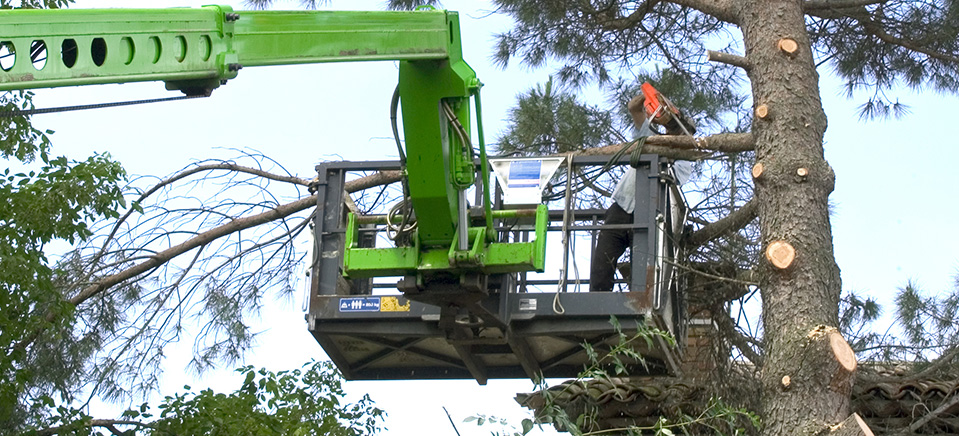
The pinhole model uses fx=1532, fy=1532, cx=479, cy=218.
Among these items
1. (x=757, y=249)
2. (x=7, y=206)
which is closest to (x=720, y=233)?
(x=757, y=249)

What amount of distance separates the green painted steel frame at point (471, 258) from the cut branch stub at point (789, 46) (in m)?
1.90

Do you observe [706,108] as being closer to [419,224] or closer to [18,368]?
[419,224]

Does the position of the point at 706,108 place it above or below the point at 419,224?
above

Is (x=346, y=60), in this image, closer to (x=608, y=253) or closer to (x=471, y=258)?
(x=471, y=258)

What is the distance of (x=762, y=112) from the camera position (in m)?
9.20

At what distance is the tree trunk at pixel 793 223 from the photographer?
26.1 feet

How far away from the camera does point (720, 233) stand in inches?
405

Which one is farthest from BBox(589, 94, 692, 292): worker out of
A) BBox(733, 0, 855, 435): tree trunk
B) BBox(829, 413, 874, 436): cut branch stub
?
BBox(829, 413, 874, 436): cut branch stub

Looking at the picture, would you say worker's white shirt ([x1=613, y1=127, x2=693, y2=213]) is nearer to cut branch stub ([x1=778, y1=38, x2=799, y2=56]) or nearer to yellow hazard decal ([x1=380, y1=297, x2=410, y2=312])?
cut branch stub ([x1=778, y1=38, x2=799, y2=56])

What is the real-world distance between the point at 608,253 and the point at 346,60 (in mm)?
2844

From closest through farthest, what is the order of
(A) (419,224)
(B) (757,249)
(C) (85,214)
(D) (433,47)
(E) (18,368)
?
(D) (433,47) → (A) (419,224) → (B) (757,249) → (C) (85,214) → (E) (18,368)

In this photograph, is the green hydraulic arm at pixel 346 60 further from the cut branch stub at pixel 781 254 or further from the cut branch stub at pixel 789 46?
the cut branch stub at pixel 789 46

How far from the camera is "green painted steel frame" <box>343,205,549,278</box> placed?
859cm

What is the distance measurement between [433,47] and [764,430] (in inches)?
105
